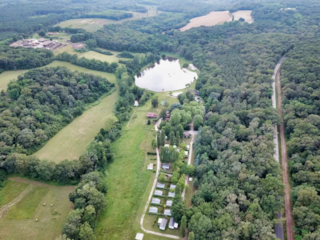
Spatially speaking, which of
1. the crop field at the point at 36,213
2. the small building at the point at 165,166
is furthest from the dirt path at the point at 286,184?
the crop field at the point at 36,213

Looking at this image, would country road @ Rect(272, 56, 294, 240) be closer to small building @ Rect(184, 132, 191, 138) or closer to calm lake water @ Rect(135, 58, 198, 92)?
small building @ Rect(184, 132, 191, 138)

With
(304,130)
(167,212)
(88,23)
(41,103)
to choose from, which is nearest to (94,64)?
(41,103)

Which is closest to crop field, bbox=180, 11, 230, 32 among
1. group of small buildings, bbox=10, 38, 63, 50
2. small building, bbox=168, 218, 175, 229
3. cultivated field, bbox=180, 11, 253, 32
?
cultivated field, bbox=180, 11, 253, 32

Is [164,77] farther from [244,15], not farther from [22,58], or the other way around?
[244,15]

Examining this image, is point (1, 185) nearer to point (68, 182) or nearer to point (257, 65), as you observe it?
point (68, 182)

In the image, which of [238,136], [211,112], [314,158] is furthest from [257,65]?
[314,158]
